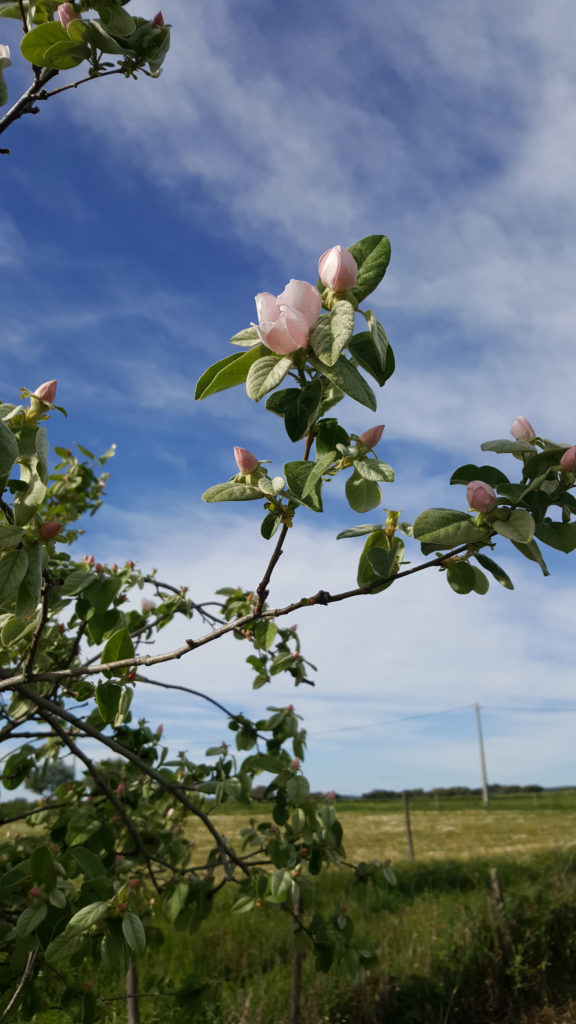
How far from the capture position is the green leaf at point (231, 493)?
1158 mm

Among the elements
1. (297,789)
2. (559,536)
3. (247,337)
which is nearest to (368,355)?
(247,337)

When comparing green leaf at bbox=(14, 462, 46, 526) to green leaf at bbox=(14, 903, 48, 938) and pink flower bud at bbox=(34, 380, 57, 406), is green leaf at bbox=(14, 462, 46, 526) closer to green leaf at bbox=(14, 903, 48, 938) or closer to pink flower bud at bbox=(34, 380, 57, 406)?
pink flower bud at bbox=(34, 380, 57, 406)

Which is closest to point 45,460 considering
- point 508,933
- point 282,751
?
point 282,751

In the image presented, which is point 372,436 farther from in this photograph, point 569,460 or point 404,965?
point 404,965

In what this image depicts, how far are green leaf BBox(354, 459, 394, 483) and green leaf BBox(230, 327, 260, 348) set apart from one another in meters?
0.26

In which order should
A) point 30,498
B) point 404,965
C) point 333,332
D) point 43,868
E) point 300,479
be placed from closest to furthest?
point 333,332, point 300,479, point 30,498, point 43,868, point 404,965

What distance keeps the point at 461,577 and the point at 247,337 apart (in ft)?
1.92

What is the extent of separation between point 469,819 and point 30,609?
2068cm

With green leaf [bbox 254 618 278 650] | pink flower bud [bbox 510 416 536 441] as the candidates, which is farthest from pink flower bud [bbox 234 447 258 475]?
green leaf [bbox 254 618 278 650]

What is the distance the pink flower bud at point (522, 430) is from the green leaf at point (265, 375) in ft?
1.64

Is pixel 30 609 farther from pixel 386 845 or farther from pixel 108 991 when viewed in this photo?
pixel 386 845

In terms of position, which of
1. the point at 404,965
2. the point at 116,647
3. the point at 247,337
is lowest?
the point at 404,965

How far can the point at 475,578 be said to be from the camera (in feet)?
4.33

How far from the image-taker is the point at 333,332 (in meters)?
0.97
